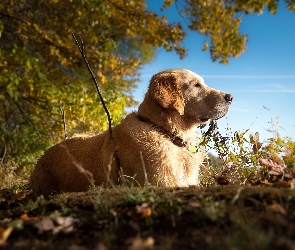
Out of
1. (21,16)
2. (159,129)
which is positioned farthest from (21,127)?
(159,129)

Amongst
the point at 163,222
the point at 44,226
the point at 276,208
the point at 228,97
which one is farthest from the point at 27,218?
the point at 228,97

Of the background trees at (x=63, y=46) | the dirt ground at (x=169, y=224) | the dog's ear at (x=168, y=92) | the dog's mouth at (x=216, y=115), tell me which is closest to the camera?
the dirt ground at (x=169, y=224)

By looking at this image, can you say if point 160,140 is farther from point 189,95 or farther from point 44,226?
point 44,226

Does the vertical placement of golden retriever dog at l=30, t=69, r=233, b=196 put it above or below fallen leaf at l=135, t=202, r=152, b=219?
above

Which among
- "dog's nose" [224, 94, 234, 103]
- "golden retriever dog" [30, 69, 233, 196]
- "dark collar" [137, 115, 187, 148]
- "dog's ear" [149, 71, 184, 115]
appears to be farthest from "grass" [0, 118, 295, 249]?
"dog's nose" [224, 94, 234, 103]

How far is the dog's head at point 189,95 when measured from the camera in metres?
4.20

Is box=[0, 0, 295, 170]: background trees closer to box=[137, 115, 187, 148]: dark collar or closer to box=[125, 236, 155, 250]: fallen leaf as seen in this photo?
box=[137, 115, 187, 148]: dark collar

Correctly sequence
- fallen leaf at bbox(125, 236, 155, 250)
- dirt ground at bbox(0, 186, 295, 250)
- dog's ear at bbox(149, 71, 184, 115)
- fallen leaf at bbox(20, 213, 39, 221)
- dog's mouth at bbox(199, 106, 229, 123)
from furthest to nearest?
dog's mouth at bbox(199, 106, 229, 123) < dog's ear at bbox(149, 71, 184, 115) < fallen leaf at bbox(20, 213, 39, 221) < dirt ground at bbox(0, 186, 295, 250) < fallen leaf at bbox(125, 236, 155, 250)

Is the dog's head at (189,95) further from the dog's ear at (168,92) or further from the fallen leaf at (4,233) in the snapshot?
the fallen leaf at (4,233)

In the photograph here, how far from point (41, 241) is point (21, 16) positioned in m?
12.5

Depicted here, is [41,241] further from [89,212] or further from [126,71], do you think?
Answer: [126,71]

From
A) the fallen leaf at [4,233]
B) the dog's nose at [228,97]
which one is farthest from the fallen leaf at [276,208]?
→ the dog's nose at [228,97]

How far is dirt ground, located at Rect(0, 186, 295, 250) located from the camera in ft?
4.82

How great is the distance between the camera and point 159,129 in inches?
164
